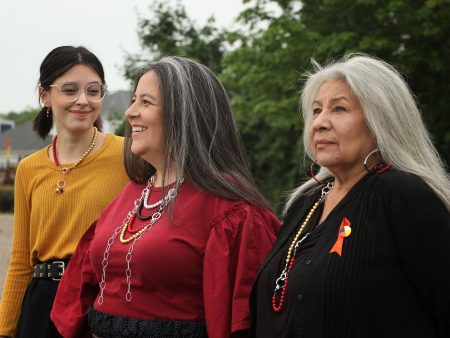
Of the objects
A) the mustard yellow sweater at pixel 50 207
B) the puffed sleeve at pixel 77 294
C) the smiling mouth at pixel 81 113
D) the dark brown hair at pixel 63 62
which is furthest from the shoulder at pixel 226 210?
the dark brown hair at pixel 63 62

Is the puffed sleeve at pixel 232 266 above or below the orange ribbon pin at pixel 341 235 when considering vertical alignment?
below

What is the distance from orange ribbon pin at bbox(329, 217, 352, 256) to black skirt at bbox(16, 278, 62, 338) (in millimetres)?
1825

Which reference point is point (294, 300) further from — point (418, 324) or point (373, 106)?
point (373, 106)

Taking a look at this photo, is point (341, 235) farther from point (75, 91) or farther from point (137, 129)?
point (75, 91)

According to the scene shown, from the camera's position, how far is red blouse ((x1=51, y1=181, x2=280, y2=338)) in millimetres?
3209

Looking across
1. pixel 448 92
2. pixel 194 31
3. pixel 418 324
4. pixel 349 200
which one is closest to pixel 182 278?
pixel 349 200

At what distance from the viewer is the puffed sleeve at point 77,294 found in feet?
12.3

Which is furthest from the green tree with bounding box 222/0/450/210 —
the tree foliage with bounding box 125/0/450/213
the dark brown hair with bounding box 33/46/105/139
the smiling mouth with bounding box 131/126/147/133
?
the smiling mouth with bounding box 131/126/147/133

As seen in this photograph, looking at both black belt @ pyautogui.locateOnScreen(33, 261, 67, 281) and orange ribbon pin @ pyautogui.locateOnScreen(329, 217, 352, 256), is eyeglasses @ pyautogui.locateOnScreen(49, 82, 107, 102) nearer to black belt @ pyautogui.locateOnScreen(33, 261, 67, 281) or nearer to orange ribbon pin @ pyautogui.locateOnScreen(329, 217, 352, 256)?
black belt @ pyautogui.locateOnScreen(33, 261, 67, 281)

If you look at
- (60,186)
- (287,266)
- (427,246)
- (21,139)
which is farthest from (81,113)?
(21,139)

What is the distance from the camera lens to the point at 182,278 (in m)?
3.26

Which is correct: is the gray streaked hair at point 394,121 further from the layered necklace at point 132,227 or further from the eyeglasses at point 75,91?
the eyeglasses at point 75,91

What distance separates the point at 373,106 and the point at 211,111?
88cm

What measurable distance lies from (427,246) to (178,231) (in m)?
1.08
